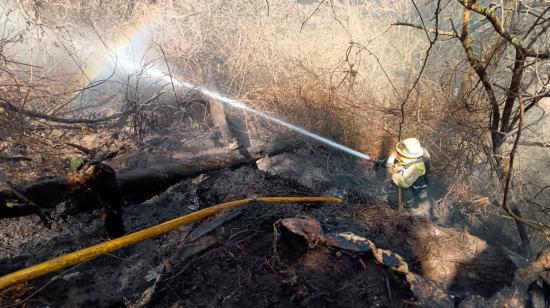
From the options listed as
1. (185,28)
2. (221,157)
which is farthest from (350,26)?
(221,157)

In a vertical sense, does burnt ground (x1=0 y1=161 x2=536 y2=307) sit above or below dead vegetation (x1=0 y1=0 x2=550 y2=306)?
below

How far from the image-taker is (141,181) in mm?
2947

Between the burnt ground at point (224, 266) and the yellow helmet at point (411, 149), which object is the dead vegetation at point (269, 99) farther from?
the yellow helmet at point (411, 149)

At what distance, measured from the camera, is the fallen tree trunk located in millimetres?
2055

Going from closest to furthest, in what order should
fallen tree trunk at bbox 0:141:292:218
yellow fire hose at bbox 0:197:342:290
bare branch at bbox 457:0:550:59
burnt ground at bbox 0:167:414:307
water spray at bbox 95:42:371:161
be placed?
yellow fire hose at bbox 0:197:342:290, burnt ground at bbox 0:167:414:307, fallen tree trunk at bbox 0:141:292:218, bare branch at bbox 457:0:550:59, water spray at bbox 95:42:371:161

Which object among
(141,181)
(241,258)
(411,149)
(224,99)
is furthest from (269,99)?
(241,258)

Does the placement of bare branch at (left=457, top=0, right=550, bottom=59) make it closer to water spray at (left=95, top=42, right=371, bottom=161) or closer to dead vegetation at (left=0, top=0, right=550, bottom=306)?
dead vegetation at (left=0, top=0, right=550, bottom=306)

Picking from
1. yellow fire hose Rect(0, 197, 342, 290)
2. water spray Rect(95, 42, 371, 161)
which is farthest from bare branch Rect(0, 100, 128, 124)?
yellow fire hose Rect(0, 197, 342, 290)

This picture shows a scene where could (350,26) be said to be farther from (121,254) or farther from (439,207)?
(121,254)

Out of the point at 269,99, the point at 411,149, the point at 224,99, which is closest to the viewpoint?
the point at 411,149

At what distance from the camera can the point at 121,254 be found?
2371mm

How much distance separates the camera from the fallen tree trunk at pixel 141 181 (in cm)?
205

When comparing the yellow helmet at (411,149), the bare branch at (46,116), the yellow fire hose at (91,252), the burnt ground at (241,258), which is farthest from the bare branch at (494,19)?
the bare branch at (46,116)

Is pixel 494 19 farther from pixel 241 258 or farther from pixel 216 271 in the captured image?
pixel 216 271
